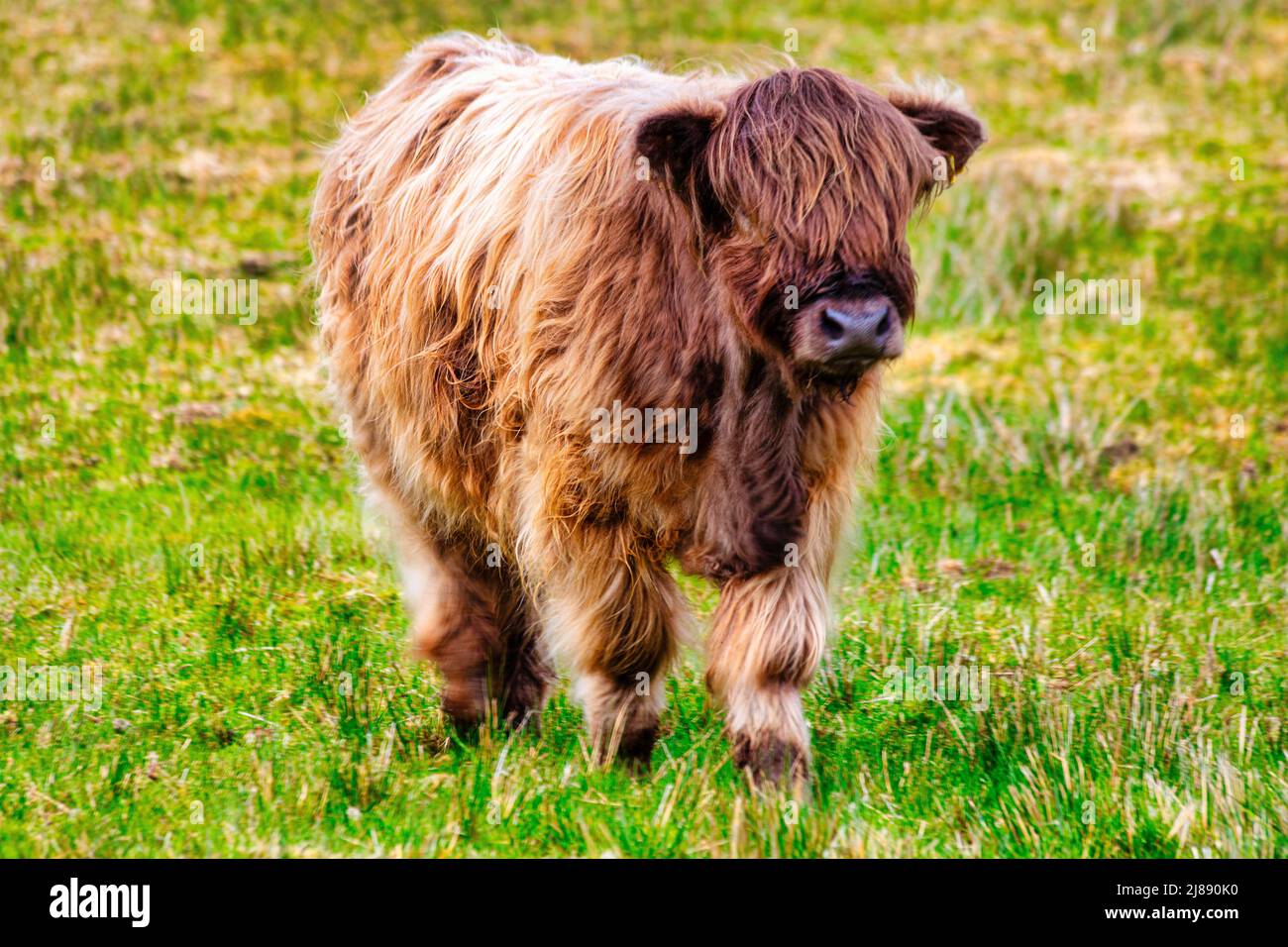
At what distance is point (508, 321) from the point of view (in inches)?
187

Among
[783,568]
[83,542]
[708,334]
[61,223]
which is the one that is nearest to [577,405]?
[708,334]

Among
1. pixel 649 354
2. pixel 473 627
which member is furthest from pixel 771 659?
pixel 473 627

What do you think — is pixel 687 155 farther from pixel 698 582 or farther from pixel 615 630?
pixel 698 582

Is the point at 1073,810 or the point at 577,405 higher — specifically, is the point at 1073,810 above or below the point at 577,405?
below

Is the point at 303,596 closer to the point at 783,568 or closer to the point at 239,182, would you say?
the point at 783,568

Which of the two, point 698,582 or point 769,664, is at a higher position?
point 769,664

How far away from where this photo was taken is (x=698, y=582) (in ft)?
20.9

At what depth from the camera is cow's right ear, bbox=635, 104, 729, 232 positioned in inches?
167

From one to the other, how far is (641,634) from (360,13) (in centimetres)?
973

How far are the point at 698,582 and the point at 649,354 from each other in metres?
2.12

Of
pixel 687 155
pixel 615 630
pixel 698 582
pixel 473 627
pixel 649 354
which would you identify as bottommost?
pixel 698 582

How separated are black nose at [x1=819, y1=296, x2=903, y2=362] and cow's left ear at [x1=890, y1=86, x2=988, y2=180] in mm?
810

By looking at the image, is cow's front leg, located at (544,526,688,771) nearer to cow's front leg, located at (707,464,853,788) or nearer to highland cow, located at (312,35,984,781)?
highland cow, located at (312,35,984,781)

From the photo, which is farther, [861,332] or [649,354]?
[649,354]
